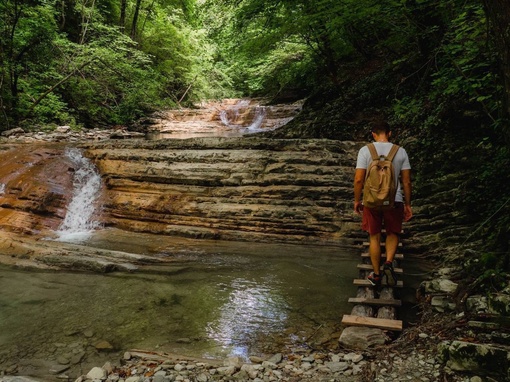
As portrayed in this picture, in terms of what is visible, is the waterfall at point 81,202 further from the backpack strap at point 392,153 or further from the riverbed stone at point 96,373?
the backpack strap at point 392,153

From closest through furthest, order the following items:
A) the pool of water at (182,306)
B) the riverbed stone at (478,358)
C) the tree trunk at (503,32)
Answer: the riverbed stone at (478,358) < the tree trunk at (503,32) < the pool of water at (182,306)

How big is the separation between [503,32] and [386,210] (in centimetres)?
194

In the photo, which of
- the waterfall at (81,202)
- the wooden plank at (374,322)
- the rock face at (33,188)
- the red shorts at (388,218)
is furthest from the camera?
the waterfall at (81,202)

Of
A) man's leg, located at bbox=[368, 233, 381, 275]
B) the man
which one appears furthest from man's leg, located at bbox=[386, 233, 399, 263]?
man's leg, located at bbox=[368, 233, 381, 275]

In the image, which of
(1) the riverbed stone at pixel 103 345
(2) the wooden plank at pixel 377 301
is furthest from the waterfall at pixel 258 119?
(1) the riverbed stone at pixel 103 345

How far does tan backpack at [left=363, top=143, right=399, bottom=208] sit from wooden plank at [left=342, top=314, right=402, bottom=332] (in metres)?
1.12

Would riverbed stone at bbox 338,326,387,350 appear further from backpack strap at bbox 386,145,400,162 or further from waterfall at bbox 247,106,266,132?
waterfall at bbox 247,106,266,132

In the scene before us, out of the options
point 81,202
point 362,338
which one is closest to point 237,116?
point 81,202

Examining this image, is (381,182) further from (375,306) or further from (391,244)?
(375,306)

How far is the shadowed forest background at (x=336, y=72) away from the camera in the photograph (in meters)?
4.65

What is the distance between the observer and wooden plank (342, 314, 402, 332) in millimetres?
3166

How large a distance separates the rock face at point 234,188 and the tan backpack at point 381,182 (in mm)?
2909

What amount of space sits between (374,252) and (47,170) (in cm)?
802

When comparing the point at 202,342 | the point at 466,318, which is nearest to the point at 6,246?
the point at 202,342
